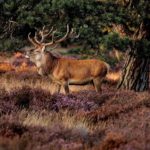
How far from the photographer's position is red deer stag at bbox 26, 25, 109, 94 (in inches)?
725

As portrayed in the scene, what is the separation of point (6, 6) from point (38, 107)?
5.97 metres

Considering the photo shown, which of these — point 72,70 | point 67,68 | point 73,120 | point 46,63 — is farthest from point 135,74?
point 73,120

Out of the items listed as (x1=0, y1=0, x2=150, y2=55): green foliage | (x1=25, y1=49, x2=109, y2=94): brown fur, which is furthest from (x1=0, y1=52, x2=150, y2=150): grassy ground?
(x1=0, y1=0, x2=150, y2=55): green foliage

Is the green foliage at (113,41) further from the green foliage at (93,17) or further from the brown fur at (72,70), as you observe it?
the brown fur at (72,70)

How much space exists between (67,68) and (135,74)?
8.38 feet

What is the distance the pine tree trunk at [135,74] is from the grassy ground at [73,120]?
2.36m

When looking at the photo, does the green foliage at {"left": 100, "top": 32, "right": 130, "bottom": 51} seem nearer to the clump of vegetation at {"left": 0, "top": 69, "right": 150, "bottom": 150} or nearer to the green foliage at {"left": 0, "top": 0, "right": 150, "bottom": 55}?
the green foliage at {"left": 0, "top": 0, "right": 150, "bottom": 55}

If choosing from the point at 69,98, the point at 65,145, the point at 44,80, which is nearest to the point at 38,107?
the point at 69,98

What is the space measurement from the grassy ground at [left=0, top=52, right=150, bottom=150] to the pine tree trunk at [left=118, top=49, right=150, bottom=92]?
2356mm

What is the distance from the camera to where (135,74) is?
20.0 meters

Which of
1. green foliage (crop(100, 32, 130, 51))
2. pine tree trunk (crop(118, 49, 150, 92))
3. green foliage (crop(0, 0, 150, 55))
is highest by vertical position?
green foliage (crop(0, 0, 150, 55))

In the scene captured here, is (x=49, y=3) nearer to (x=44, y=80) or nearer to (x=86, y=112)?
(x=44, y=80)

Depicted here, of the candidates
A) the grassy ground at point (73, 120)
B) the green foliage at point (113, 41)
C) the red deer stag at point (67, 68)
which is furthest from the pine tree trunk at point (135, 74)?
the grassy ground at point (73, 120)

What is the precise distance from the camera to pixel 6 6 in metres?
19.5
